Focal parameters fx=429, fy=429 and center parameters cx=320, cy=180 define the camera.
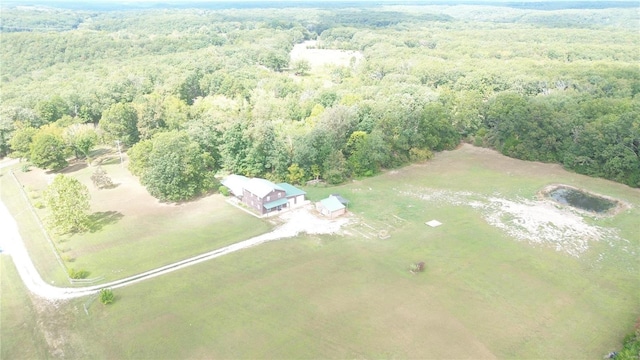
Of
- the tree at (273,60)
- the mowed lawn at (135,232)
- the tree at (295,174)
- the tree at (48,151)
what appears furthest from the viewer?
the tree at (273,60)

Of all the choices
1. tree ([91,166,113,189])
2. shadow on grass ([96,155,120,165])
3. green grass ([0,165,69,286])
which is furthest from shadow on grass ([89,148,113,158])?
tree ([91,166,113,189])

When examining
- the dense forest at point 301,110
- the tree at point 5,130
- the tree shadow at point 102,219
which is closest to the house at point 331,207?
the dense forest at point 301,110

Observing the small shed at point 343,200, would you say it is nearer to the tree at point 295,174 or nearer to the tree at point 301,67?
the tree at point 295,174

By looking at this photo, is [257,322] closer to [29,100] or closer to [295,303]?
[295,303]

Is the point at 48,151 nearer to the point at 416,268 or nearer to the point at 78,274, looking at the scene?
the point at 78,274

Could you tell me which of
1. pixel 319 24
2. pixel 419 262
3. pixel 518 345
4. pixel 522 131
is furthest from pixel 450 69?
pixel 319 24
